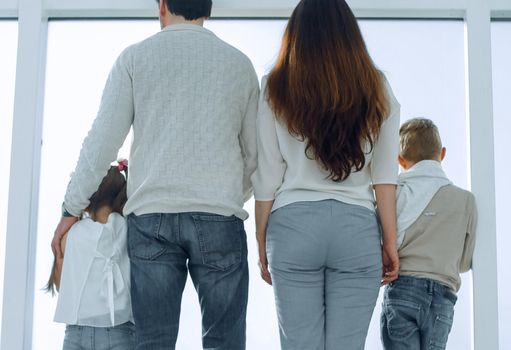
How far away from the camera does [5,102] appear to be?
2672mm

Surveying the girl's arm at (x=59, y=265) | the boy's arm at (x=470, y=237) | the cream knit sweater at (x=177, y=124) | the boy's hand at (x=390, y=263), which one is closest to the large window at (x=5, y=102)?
the girl's arm at (x=59, y=265)

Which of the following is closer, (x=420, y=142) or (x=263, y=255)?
(x=263, y=255)

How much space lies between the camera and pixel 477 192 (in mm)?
2418

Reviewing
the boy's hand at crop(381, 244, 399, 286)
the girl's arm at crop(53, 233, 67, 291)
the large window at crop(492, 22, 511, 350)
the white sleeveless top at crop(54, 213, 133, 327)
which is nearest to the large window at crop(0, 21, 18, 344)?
the girl's arm at crop(53, 233, 67, 291)

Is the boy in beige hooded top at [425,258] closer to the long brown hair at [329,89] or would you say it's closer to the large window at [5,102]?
the long brown hair at [329,89]

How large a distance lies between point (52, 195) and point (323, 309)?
1157 mm

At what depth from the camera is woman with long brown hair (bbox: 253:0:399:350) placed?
183 centimetres

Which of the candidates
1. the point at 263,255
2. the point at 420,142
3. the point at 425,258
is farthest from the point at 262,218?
the point at 420,142

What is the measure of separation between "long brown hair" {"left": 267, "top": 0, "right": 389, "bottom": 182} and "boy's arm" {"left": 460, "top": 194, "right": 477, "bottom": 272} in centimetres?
52

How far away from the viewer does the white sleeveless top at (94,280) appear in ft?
6.90

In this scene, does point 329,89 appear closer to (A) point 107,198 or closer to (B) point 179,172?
(B) point 179,172

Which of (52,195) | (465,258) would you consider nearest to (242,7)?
(52,195)

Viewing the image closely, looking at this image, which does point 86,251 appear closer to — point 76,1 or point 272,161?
point 272,161

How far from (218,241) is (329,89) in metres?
0.47
